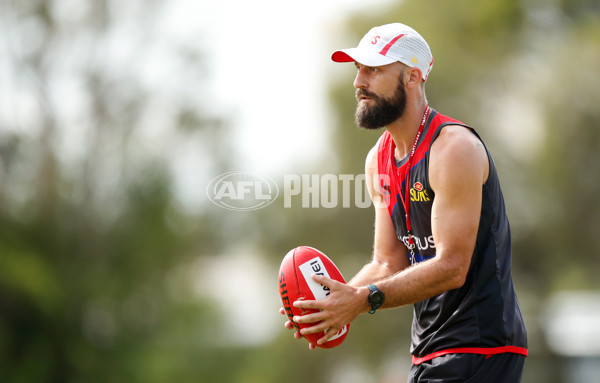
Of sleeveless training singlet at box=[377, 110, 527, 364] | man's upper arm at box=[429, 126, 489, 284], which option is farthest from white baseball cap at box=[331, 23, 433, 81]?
man's upper arm at box=[429, 126, 489, 284]

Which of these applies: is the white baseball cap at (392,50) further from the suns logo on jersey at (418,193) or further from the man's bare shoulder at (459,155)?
the suns logo on jersey at (418,193)

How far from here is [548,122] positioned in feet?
74.4

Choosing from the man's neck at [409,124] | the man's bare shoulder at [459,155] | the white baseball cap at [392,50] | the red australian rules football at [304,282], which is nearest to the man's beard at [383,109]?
the man's neck at [409,124]

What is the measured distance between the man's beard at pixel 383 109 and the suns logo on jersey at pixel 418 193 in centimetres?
47

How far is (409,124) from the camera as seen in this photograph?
507 centimetres

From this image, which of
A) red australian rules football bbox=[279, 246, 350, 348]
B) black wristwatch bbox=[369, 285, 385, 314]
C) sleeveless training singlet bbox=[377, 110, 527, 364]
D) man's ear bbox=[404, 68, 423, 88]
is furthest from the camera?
man's ear bbox=[404, 68, 423, 88]

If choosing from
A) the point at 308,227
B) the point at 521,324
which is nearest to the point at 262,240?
the point at 308,227

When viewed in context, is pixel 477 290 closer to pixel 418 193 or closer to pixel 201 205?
pixel 418 193

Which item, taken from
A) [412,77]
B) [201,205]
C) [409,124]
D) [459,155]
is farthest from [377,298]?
[201,205]

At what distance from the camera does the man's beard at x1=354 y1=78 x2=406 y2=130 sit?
5.04 meters

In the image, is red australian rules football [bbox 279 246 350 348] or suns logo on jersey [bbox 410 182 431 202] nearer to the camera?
suns logo on jersey [bbox 410 182 431 202]

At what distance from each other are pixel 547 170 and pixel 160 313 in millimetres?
12357

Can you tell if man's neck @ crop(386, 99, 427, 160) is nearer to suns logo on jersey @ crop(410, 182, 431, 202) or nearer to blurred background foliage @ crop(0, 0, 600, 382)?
suns logo on jersey @ crop(410, 182, 431, 202)

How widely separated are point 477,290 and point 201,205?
1856cm
